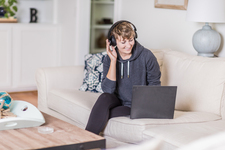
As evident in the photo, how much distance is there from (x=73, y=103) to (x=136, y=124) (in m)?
0.75

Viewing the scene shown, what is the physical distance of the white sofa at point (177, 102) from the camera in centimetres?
201

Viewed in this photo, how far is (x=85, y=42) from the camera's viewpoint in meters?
4.68

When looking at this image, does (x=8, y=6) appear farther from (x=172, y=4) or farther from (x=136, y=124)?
(x=136, y=124)

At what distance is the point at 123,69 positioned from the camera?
8.04 ft

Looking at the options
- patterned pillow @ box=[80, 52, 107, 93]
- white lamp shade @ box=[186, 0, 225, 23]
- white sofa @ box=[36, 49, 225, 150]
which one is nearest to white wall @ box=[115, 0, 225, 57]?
white lamp shade @ box=[186, 0, 225, 23]

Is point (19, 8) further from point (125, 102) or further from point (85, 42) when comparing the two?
point (125, 102)

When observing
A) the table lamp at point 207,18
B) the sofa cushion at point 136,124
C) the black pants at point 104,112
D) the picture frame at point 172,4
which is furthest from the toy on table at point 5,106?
the picture frame at point 172,4

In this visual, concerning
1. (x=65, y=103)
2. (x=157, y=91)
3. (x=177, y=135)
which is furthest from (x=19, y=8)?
(x=177, y=135)

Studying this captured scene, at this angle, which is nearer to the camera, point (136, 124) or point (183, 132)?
point (183, 132)

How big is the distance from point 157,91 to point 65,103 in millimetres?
940

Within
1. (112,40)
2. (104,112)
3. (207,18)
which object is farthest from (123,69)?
(207,18)

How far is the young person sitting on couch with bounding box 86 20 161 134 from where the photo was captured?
2.30 metres

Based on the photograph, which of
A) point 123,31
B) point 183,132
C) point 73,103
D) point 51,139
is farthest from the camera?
point 73,103

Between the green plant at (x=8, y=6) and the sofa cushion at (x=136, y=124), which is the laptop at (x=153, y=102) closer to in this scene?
the sofa cushion at (x=136, y=124)
